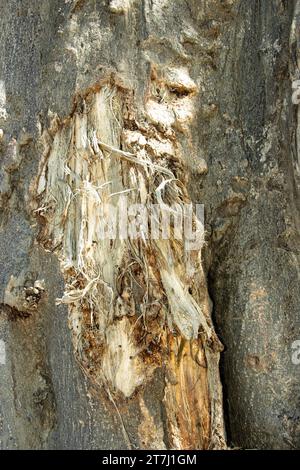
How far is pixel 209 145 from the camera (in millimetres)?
1785

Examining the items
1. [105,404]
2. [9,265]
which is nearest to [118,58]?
[9,265]

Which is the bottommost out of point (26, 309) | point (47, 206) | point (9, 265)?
point (26, 309)

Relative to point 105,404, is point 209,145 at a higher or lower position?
higher

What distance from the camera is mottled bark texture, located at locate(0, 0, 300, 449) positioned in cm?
159

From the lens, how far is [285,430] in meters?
1.63

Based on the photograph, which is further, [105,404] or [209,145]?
[209,145]

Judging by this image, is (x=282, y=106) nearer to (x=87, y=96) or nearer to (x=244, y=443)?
(x=87, y=96)

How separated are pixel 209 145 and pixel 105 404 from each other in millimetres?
687

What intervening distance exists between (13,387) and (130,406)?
0.32 m

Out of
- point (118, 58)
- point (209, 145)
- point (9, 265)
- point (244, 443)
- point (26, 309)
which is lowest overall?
point (244, 443)

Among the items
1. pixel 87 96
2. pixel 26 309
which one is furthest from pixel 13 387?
pixel 87 96

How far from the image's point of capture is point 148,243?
158 cm

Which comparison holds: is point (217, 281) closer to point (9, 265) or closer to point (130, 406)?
point (130, 406)

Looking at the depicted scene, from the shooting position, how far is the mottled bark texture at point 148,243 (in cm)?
159
